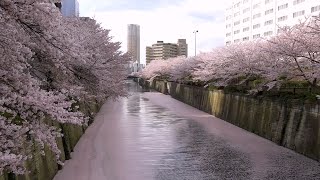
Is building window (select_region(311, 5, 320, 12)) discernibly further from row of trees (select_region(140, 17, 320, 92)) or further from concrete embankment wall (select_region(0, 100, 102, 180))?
concrete embankment wall (select_region(0, 100, 102, 180))

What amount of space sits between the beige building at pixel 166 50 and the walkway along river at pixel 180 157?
140 meters

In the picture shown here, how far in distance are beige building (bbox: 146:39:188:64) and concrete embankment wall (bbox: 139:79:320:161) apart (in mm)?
132692

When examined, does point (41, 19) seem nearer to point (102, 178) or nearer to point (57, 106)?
point (57, 106)

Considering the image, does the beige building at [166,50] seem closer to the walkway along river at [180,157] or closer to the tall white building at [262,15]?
the tall white building at [262,15]

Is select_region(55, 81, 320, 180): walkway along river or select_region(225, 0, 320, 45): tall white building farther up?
select_region(225, 0, 320, 45): tall white building

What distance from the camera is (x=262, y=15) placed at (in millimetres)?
109750

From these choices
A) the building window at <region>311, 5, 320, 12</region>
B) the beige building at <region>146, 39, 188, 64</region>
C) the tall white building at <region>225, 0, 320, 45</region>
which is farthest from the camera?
the beige building at <region>146, 39, 188, 64</region>

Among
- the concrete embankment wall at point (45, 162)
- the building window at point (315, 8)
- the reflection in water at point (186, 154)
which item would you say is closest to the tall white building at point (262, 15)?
the building window at point (315, 8)

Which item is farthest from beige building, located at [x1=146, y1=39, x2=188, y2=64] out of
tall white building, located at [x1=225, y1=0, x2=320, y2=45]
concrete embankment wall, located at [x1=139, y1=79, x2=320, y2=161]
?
concrete embankment wall, located at [x1=139, y1=79, x2=320, y2=161]

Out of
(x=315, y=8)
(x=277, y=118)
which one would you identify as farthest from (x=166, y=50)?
(x=277, y=118)

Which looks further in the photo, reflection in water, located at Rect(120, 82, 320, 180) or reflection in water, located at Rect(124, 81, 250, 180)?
reflection in water, located at Rect(124, 81, 250, 180)

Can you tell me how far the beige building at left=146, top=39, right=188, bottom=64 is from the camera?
17275 cm

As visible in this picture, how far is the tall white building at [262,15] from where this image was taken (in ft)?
292

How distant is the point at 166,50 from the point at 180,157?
15695cm
